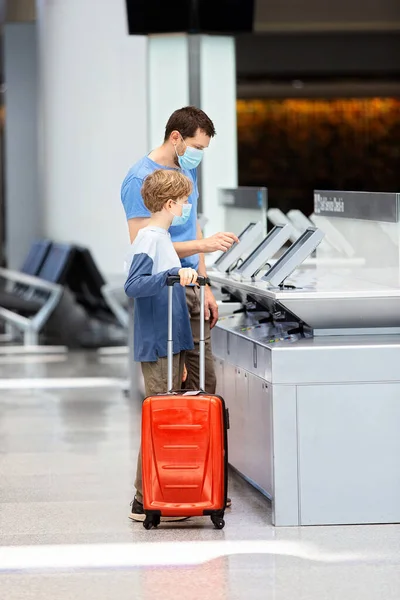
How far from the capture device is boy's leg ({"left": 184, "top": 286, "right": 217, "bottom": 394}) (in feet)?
17.2

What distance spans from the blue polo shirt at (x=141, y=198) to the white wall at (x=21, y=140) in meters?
11.7

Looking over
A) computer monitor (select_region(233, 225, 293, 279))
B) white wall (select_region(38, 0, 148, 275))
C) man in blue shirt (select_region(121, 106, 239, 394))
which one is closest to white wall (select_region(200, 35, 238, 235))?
white wall (select_region(38, 0, 148, 275))

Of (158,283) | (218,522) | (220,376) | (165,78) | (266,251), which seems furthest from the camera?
(165,78)

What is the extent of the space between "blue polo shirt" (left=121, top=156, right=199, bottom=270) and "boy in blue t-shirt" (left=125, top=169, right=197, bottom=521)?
3.9 inches

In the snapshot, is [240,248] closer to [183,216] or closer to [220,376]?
[220,376]

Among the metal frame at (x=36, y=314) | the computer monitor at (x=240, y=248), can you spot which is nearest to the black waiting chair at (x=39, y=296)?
the metal frame at (x=36, y=314)

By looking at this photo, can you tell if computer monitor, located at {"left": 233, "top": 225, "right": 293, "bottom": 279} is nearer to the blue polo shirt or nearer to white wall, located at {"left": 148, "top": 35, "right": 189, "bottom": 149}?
the blue polo shirt

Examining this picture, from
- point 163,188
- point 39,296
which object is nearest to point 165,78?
point 39,296

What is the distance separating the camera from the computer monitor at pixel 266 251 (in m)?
5.66

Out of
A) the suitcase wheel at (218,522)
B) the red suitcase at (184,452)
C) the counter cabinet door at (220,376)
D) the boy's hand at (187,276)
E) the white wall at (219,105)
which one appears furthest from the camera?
the white wall at (219,105)

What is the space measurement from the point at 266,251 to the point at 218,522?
139 cm

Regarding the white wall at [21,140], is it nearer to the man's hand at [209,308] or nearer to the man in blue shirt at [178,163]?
the man's hand at [209,308]

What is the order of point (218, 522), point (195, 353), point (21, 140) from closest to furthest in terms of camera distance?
point (218, 522) → point (195, 353) → point (21, 140)

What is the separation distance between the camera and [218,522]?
491cm
